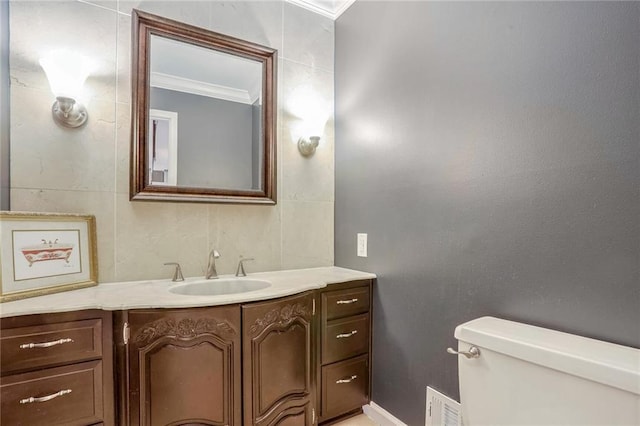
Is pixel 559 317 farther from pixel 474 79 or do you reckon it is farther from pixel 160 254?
pixel 160 254

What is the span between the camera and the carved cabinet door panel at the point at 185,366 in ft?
3.70

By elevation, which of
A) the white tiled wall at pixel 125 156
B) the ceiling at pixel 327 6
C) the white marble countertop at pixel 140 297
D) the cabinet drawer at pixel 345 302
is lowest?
the cabinet drawer at pixel 345 302

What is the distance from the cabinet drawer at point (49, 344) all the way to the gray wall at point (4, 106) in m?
0.58

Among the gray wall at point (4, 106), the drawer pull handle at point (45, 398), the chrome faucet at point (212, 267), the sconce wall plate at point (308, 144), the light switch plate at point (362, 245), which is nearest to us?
the drawer pull handle at point (45, 398)

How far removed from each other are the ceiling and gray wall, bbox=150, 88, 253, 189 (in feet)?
2.65

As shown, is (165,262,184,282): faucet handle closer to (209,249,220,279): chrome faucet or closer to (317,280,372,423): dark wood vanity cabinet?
(209,249,220,279): chrome faucet

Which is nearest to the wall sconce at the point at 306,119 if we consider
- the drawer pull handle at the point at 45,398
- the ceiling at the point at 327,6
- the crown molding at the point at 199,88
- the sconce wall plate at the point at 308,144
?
the sconce wall plate at the point at 308,144

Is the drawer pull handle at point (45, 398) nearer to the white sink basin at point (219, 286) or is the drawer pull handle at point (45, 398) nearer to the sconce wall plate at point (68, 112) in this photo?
the white sink basin at point (219, 286)

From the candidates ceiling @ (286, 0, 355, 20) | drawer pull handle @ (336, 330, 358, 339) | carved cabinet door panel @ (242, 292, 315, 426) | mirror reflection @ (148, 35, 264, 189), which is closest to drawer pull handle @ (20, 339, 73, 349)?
carved cabinet door panel @ (242, 292, 315, 426)

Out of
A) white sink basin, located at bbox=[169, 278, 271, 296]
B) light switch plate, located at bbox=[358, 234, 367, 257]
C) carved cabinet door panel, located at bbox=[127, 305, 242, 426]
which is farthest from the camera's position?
light switch plate, located at bbox=[358, 234, 367, 257]

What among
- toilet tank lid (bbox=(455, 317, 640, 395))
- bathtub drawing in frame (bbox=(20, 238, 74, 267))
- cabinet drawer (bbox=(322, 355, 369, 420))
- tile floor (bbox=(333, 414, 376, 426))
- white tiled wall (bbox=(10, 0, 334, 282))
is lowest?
tile floor (bbox=(333, 414, 376, 426))

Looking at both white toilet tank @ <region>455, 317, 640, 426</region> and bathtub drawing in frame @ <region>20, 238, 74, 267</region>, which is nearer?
white toilet tank @ <region>455, 317, 640, 426</region>

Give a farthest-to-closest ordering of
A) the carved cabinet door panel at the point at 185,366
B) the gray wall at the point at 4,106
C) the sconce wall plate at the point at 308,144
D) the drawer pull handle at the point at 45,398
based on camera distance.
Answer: the sconce wall plate at the point at 308,144, the gray wall at the point at 4,106, the carved cabinet door panel at the point at 185,366, the drawer pull handle at the point at 45,398

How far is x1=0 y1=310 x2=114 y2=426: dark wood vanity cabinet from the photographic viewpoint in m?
0.99
